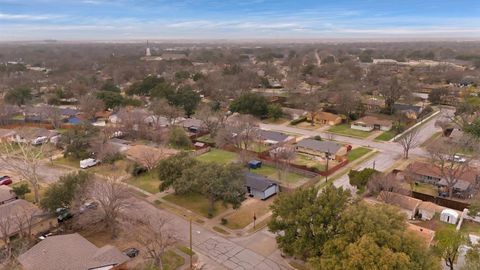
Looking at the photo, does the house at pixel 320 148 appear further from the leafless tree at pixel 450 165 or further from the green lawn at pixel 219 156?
the leafless tree at pixel 450 165

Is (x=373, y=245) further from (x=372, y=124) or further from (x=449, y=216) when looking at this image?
(x=372, y=124)

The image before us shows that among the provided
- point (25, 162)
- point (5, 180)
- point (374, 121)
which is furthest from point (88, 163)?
point (374, 121)

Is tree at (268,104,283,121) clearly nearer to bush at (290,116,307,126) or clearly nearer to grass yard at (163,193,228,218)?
bush at (290,116,307,126)

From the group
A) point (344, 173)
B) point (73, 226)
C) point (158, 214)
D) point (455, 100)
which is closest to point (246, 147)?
point (344, 173)

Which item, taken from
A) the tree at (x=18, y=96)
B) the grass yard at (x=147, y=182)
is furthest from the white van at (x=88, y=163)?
the tree at (x=18, y=96)

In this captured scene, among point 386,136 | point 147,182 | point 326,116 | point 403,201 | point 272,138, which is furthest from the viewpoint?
point 326,116

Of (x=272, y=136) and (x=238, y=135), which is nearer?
(x=238, y=135)

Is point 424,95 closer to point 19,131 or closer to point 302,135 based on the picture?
point 302,135
